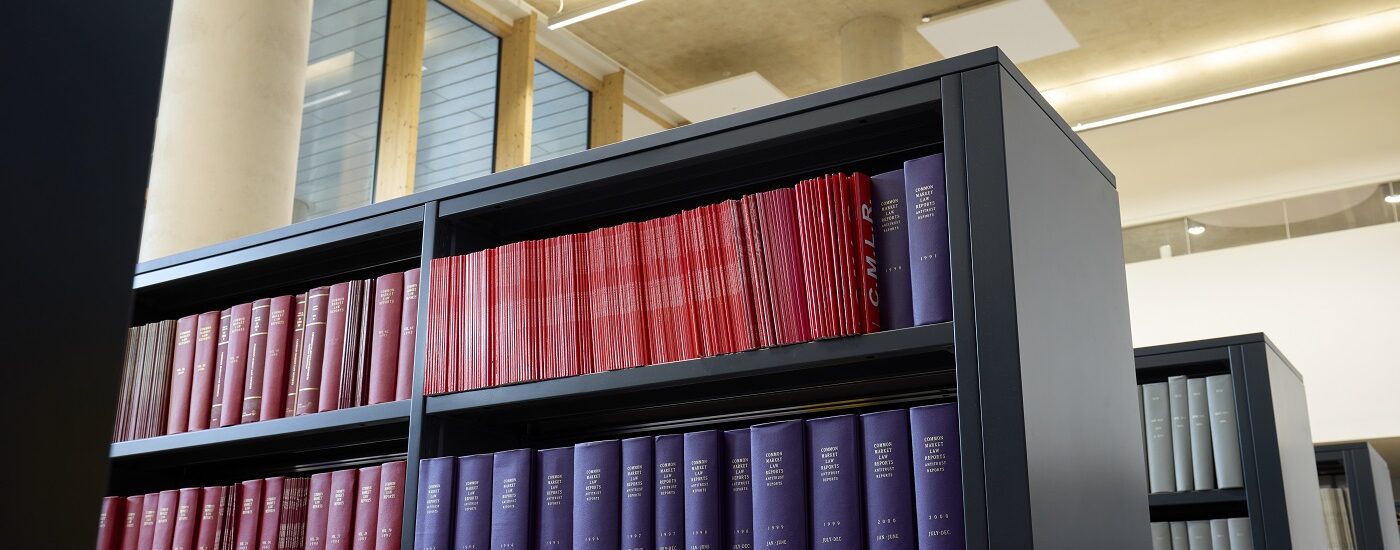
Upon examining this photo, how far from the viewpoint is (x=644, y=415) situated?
1.99 m

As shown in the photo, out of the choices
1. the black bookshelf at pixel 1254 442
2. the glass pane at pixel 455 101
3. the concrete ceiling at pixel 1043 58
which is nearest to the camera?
the black bookshelf at pixel 1254 442

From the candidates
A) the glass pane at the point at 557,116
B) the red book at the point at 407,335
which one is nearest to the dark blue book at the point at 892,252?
the red book at the point at 407,335

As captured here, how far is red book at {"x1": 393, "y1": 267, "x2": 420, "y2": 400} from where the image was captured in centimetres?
192

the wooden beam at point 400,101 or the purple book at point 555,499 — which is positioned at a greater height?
the wooden beam at point 400,101

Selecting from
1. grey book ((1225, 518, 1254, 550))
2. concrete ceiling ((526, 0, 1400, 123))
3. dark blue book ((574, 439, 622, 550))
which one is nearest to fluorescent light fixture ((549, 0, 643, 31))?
concrete ceiling ((526, 0, 1400, 123))

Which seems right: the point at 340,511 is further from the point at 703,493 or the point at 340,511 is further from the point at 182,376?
the point at 703,493

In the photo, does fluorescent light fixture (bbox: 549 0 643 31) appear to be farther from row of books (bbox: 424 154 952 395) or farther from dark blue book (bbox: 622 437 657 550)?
dark blue book (bbox: 622 437 657 550)

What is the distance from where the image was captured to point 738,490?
59.4 inches

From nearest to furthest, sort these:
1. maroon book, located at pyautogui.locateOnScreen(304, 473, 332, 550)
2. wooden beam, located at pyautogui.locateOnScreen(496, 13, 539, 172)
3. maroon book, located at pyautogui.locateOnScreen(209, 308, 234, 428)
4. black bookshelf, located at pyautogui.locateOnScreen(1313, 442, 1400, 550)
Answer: maroon book, located at pyautogui.locateOnScreen(304, 473, 332, 550) → maroon book, located at pyautogui.locateOnScreen(209, 308, 234, 428) → black bookshelf, located at pyautogui.locateOnScreen(1313, 442, 1400, 550) → wooden beam, located at pyautogui.locateOnScreen(496, 13, 539, 172)

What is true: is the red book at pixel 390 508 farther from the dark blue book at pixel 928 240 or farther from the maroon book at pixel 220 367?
the dark blue book at pixel 928 240

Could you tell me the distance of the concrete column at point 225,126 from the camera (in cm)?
342

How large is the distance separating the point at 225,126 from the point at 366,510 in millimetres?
2070

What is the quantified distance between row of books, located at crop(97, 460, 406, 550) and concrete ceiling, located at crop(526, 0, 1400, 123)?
5.31 meters

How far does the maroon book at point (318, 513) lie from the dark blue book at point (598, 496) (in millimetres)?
552
